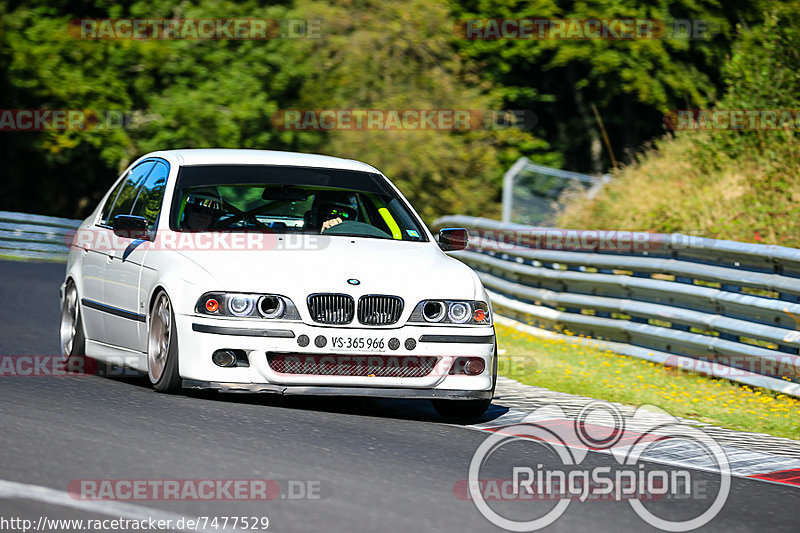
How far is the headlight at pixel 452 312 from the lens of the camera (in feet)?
27.5

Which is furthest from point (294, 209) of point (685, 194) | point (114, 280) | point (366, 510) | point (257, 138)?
point (257, 138)

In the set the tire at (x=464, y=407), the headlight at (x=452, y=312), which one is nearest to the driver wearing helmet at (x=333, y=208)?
the headlight at (x=452, y=312)

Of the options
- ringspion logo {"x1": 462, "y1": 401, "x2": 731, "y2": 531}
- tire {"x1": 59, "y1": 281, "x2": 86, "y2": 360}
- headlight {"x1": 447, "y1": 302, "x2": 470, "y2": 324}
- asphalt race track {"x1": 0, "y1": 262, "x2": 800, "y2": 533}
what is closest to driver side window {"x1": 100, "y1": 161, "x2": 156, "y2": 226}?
tire {"x1": 59, "y1": 281, "x2": 86, "y2": 360}

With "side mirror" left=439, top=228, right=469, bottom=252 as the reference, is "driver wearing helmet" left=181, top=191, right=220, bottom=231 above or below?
above

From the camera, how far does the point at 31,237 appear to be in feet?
75.6

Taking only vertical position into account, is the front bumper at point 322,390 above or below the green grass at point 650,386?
above

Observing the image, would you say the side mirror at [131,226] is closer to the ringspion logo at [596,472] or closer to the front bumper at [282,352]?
the front bumper at [282,352]

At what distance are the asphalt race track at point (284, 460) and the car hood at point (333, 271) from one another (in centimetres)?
77

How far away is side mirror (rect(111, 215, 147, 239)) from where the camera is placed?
29.3 feet

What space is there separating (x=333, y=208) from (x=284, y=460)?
336cm

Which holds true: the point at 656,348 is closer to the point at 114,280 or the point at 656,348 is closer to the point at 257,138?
the point at 114,280

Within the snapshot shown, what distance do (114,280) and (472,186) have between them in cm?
2278

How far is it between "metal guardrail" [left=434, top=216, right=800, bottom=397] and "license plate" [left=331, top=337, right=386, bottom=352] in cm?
366

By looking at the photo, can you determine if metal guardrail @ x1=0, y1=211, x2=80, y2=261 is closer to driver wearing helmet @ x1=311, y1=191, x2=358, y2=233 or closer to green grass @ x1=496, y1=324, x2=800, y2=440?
green grass @ x1=496, y1=324, x2=800, y2=440
